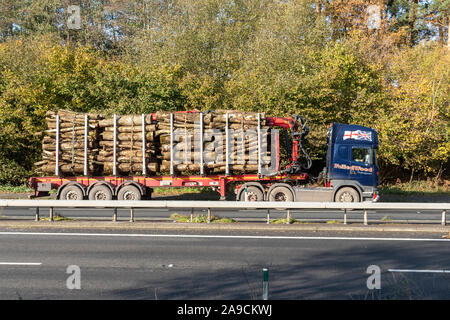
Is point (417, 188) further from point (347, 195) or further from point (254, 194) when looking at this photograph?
point (254, 194)

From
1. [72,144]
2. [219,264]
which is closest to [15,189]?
[72,144]

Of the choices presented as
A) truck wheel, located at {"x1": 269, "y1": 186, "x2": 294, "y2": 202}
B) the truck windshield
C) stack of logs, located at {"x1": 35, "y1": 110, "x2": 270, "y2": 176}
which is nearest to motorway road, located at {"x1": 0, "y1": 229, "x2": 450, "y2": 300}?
truck wheel, located at {"x1": 269, "y1": 186, "x2": 294, "y2": 202}

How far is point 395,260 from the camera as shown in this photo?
8758mm

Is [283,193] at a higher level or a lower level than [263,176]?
lower

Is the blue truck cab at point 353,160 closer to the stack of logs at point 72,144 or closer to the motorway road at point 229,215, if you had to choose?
the motorway road at point 229,215

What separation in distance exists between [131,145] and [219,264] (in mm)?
10898

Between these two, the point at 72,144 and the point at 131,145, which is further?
the point at 72,144

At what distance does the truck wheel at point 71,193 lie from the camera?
1819cm

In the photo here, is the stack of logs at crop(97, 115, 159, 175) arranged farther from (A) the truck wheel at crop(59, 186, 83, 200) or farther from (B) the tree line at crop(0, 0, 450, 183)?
(B) the tree line at crop(0, 0, 450, 183)

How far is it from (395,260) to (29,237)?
8950mm

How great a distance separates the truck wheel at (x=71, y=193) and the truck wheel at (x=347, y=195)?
10827mm

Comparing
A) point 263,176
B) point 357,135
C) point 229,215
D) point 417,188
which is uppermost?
point 357,135

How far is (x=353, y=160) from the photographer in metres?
18.2
